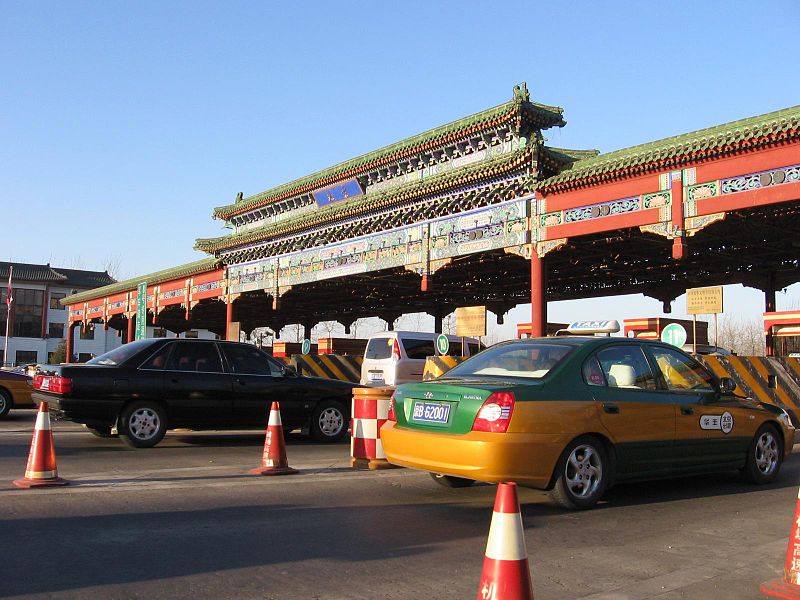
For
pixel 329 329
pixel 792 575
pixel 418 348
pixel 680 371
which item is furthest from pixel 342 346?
pixel 329 329

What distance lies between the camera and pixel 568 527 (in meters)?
6.09

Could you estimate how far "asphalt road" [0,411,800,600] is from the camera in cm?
445

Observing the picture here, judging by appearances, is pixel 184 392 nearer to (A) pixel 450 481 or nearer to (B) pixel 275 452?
(B) pixel 275 452

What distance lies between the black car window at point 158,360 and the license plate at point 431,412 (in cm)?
543

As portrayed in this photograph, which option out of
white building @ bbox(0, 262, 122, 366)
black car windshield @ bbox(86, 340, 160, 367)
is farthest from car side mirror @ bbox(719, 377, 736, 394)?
white building @ bbox(0, 262, 122, 366)

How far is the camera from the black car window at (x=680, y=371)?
761 cm

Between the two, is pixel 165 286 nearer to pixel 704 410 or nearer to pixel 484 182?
pixel 484 182

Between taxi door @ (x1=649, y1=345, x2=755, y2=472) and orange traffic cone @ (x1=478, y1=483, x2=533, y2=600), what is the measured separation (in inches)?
184

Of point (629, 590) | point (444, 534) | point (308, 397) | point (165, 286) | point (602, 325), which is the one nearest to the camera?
point (629, 590)

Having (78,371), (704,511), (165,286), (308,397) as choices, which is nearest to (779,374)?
(704,511)

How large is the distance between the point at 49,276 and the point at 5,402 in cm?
6109

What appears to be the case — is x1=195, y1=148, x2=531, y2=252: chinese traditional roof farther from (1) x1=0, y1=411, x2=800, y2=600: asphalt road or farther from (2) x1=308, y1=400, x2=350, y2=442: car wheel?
(1) x1=0, y1=411, x2=800, y2=600: asphalt road

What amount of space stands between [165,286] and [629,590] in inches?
1728

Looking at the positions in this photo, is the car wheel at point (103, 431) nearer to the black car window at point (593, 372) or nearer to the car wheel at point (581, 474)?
the car wheel at point (581, 474)
